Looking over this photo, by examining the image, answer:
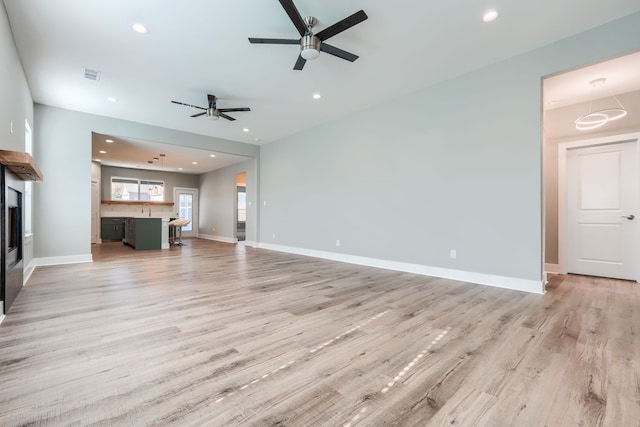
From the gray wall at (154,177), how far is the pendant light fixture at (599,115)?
12.0 m

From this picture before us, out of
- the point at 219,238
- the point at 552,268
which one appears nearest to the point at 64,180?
the point at 219,238

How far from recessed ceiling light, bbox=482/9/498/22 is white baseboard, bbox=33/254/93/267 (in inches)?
286

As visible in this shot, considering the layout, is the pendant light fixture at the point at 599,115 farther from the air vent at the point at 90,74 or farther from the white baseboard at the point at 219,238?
the white baseboard at the point at 219,238

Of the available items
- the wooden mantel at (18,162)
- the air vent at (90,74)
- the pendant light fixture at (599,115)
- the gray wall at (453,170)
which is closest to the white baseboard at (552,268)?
the gray wall at (453,170)

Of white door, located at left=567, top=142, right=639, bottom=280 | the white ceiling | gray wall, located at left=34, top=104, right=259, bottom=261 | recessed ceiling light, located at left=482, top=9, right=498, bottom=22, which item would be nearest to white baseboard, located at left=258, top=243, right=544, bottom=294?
white door, located at left=567, top=142, right=639, bottom=280

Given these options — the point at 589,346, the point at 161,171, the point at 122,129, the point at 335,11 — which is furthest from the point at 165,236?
the point at 589,346

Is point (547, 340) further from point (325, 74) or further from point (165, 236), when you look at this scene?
point (165, 236)

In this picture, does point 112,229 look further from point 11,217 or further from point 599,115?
point 599,115

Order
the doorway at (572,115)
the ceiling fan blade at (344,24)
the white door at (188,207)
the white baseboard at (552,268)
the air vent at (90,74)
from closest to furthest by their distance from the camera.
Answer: the ceiling fan blade at (344,24) → the doorway at (572,115) → the air vent at (90,74) → the white baseboard at (552,268) → the white door at (188,207)

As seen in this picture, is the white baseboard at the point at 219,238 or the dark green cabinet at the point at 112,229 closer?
the dark green cabinet at the point at 112,229

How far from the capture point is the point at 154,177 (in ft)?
36.3

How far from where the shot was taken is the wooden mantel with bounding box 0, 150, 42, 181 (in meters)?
2.30

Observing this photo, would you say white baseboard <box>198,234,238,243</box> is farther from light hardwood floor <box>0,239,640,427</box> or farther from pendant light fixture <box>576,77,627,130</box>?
pendant light fixture <box>576,77,627,130</box>

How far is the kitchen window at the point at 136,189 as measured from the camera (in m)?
10.3
